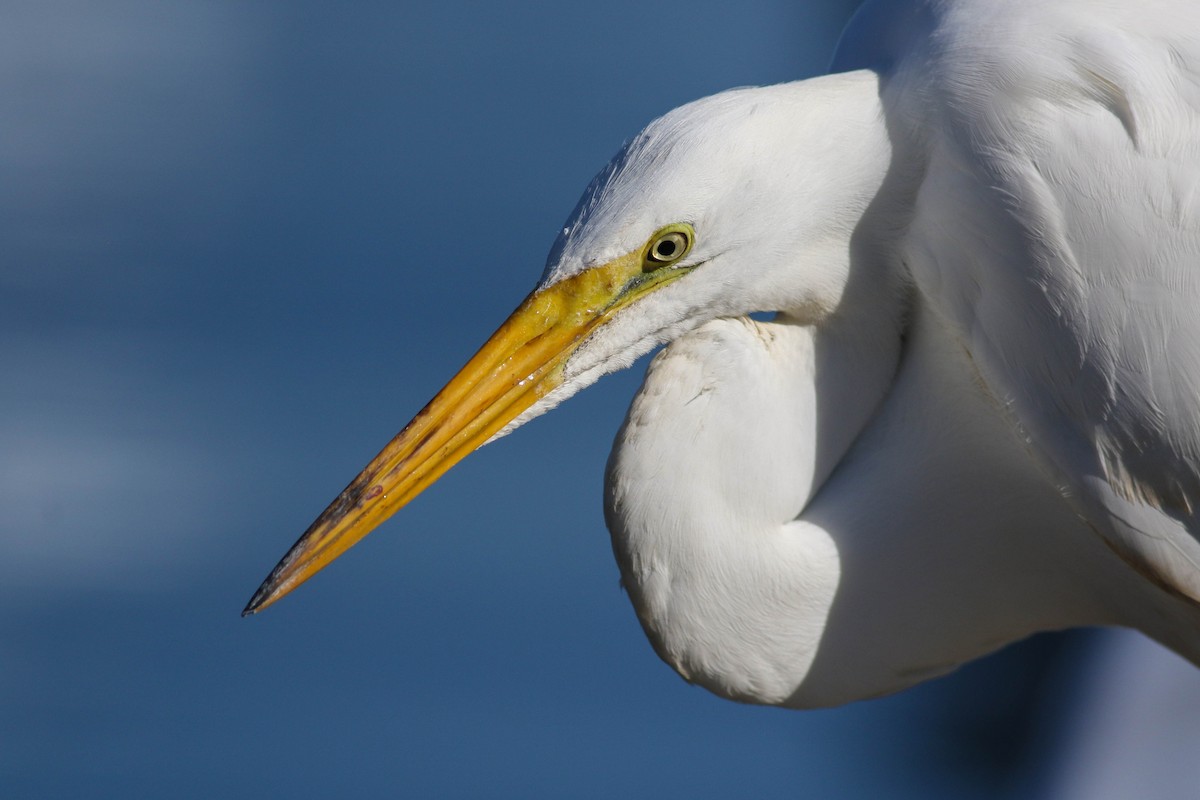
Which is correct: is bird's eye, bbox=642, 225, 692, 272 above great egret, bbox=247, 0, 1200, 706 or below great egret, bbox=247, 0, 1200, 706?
above

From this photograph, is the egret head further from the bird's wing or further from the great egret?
the bird's wing

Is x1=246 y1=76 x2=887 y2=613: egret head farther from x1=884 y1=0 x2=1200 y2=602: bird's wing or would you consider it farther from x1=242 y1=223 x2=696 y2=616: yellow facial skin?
x1=884 y1=0 x2=1200 y2=602: bird's wing

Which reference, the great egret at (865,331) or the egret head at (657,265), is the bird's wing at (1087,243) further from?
the egret head at (657,265)

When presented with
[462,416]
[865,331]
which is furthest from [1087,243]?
[462,416]

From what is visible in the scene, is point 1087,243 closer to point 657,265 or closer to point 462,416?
point 657,265

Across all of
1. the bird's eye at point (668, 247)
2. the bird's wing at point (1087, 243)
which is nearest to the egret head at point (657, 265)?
the bird's eye at point (668, 247)

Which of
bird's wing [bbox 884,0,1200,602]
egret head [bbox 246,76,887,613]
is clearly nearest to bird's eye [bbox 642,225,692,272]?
egret head [bbox 246,76,887,613]

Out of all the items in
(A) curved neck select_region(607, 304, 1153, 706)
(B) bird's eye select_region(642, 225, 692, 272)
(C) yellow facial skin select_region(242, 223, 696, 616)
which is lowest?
(A) curved neck select_region(607, 304, 1153, 706)
